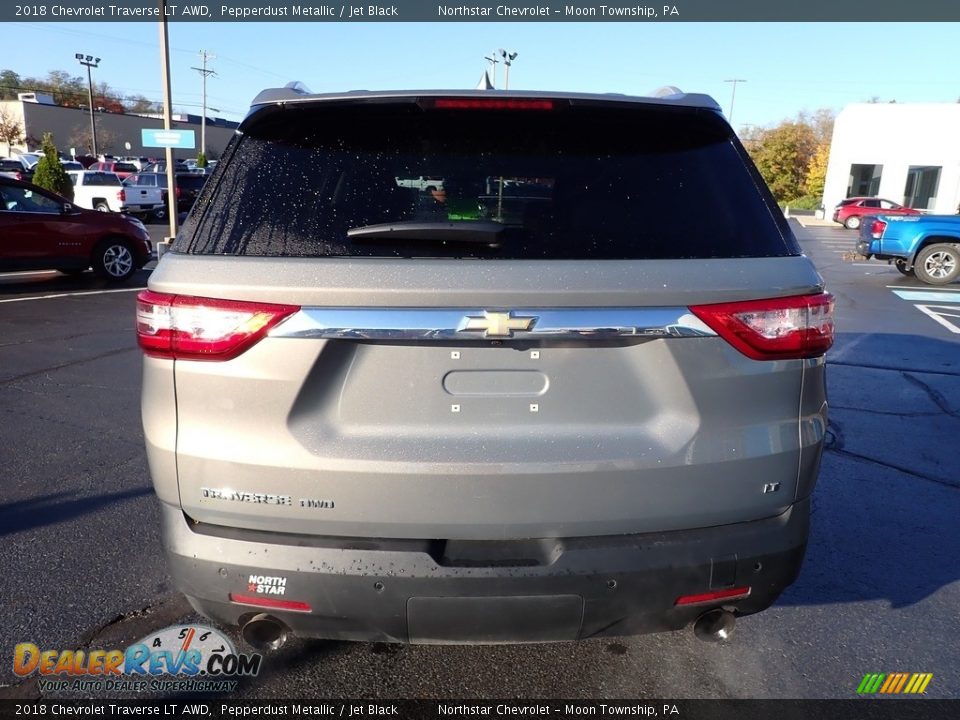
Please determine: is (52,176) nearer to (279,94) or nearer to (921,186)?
(279,94)

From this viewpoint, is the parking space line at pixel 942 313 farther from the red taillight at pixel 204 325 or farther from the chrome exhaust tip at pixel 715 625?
the red taillight at pixel 204 325

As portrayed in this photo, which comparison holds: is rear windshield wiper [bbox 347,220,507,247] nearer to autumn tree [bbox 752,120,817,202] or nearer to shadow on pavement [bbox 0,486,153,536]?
shadow on pavement [bbox 0,486,153,536]

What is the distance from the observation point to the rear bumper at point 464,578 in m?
2.00

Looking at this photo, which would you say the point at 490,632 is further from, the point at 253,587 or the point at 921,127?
the point at 921,127

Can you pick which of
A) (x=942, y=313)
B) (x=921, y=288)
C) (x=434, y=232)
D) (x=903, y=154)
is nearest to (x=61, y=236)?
(x=434, y=232)

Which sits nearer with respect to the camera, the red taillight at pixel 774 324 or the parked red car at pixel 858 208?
the red taillight at pixel 774 324

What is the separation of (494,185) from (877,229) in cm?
1549

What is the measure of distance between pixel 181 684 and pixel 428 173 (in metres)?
2.02

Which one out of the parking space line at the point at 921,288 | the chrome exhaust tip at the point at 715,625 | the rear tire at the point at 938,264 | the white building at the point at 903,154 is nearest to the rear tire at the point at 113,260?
the chrome exhaust tip at the point at 715,625

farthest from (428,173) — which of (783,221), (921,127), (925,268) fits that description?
(921,127)

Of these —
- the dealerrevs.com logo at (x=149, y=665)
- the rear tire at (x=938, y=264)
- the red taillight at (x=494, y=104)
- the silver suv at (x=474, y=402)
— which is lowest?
the dealerrevs.com logo at (x=149, y=665)

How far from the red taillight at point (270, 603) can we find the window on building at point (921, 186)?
153ft

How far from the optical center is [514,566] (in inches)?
79.4

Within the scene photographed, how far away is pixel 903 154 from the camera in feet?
136
